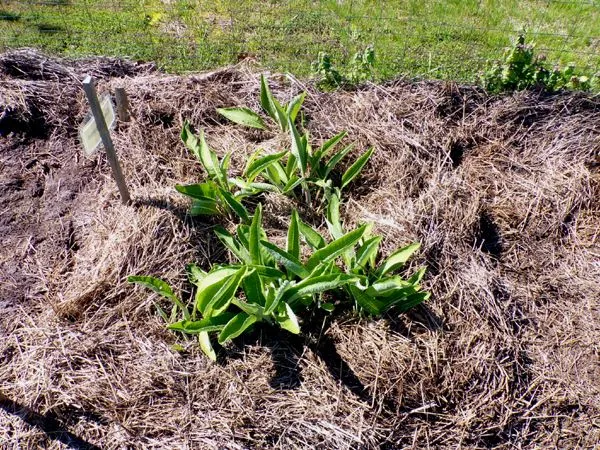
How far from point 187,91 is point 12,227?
1286 millimetres

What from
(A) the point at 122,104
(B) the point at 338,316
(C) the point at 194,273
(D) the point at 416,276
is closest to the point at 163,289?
(C) the point at 194,273

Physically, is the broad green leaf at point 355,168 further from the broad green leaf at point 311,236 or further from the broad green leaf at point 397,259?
the broad green leaf at point 397,259

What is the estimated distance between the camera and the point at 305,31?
13.9ft

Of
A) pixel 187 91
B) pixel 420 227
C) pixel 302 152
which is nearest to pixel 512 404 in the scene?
pixel 420 227

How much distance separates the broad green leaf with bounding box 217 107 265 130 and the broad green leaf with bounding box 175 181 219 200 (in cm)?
66

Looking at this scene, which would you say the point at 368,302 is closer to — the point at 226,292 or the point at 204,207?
the point at 226,292

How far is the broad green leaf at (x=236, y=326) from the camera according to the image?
2004 mm

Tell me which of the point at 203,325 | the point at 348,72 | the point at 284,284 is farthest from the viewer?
the point at 348,72

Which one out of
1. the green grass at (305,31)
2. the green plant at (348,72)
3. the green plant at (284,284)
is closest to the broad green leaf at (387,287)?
the green plant at (284,284)

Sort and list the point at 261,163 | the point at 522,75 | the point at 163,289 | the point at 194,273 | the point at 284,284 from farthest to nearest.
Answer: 1. the point at 522,75
2. the point at 261,163
3. the point at 194,273
4. the point at 163,289
5. the point at 284,284

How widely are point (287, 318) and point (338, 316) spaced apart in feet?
0.95

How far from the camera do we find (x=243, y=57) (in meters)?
3.98

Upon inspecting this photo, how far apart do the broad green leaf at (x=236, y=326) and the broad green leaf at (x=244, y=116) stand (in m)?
1.32

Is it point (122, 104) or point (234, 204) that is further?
point (122, 104)
